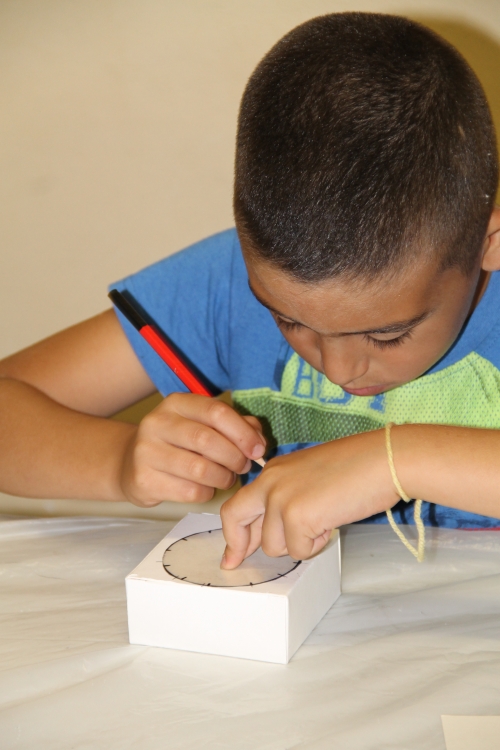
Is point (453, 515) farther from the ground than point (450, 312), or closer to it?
closer to it

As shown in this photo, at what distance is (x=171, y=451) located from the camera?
0.60 m

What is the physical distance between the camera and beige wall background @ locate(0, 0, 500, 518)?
1.09 metres

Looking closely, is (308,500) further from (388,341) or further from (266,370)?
(266,370)

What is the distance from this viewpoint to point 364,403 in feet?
2.45

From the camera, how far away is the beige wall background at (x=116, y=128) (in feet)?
3.59

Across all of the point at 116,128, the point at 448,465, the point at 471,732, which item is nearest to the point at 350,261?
the point at 448,465

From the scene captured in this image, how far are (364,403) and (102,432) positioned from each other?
24cm

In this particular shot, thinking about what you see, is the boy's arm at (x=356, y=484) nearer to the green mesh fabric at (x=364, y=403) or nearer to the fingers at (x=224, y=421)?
the fingers at (x=224, y=421)

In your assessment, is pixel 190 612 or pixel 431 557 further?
pixel 431 557

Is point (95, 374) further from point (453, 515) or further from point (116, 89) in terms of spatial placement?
point (116, 89)

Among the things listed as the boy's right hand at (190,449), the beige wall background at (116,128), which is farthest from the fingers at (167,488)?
the beige wall background at (116,128)

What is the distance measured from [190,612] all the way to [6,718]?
0.38ft

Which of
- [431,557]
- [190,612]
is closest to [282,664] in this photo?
[190,612]

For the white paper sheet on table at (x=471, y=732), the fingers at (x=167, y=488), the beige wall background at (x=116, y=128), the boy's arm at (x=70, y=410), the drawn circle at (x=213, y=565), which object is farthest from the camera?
the beige wall background at (x=116, y=128)
